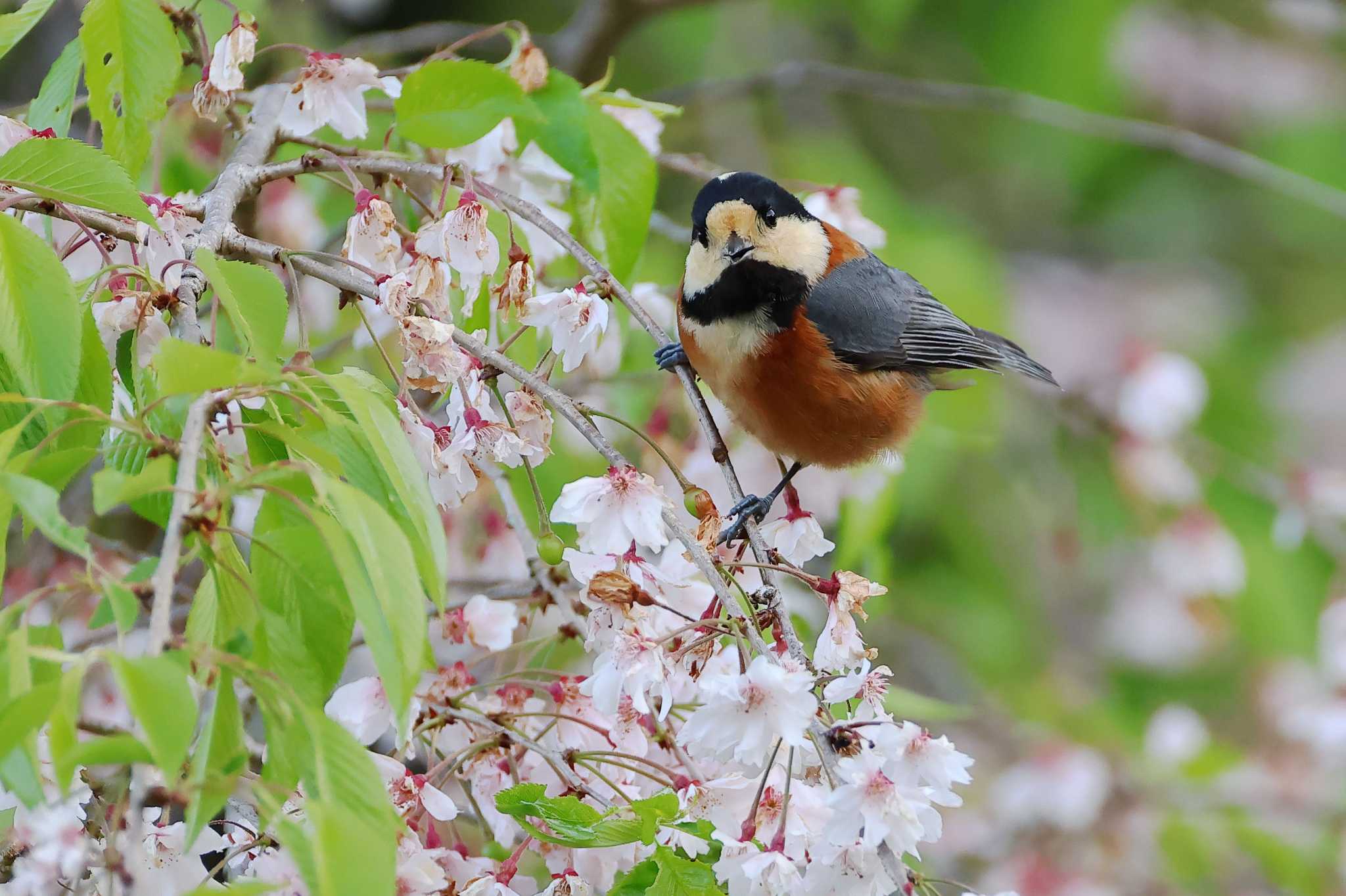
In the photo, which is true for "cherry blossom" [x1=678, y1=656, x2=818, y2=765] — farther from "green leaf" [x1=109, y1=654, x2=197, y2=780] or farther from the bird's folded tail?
the bird's folded tail

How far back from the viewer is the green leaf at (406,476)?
41.8 inches

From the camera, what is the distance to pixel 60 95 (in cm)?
163

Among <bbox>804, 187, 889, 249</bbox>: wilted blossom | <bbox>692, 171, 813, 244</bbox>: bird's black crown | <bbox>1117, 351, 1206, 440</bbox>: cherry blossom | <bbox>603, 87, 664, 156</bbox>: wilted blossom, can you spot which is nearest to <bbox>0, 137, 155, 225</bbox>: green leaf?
<bbox>603, 87, 664, 156</bbox>: wilted blossom

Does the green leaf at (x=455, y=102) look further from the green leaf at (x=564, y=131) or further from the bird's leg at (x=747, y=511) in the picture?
the bird's leg at (x=747, y=511)

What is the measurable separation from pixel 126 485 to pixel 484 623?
886mm

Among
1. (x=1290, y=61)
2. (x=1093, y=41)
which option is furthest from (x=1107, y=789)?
(x=1290, y=61)

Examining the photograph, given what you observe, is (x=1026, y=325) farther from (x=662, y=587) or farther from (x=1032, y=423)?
(x=662, y=587)

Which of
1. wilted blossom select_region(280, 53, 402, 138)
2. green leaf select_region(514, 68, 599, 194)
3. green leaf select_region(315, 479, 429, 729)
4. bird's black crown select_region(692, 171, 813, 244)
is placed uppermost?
bird's black crown select_region(692, 171, 813, 244)

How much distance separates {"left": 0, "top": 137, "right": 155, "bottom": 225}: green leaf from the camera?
1.26 m

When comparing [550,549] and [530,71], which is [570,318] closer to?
[550,549]

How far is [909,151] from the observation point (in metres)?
6.35

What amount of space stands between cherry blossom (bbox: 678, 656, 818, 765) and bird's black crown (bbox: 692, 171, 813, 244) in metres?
1.19

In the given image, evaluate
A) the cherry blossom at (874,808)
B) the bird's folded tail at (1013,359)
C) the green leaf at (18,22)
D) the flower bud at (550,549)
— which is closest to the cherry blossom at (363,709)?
the flower bud at (550,549)

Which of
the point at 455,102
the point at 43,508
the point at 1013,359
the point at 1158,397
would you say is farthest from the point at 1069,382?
the point at 43,508
